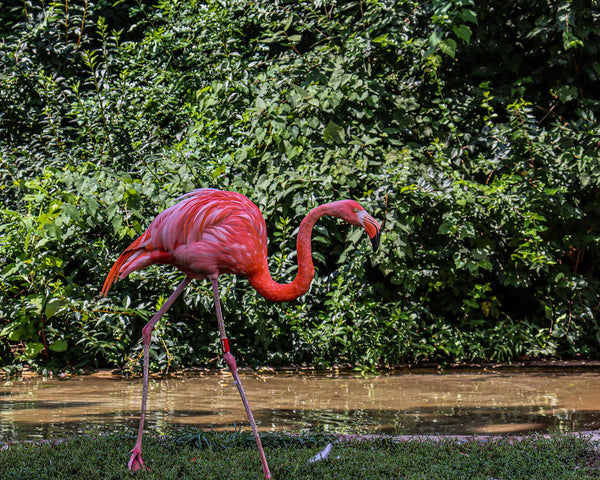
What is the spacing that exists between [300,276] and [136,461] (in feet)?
4.46

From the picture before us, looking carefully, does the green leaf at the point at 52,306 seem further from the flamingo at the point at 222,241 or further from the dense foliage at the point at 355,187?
the flamingo at the point at 222,241

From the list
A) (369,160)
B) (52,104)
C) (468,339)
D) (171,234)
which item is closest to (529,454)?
(171,234)

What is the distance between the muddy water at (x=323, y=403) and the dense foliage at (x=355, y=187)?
479 millimetres

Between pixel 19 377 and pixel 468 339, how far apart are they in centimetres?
448

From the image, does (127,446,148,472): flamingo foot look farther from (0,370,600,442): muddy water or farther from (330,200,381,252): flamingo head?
(330,200,381,252): flamingo head

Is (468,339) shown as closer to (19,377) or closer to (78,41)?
(19,377)

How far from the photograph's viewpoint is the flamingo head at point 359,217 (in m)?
3.92

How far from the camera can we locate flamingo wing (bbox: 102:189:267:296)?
13.3ft

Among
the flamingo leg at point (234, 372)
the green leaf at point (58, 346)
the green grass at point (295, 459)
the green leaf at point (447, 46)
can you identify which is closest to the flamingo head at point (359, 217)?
the flamingo leg at point (234, 372)

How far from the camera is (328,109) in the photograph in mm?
7141

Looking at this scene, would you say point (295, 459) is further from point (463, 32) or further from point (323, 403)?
point (463, 32)

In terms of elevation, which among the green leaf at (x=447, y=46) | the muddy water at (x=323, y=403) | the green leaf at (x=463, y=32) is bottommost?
the muddy water at (x=323, y=403)

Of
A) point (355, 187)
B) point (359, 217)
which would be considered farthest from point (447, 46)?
point (359, 217)

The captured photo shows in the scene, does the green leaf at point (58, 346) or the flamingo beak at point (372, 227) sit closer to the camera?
the flamingo beak at point (372, 227)
